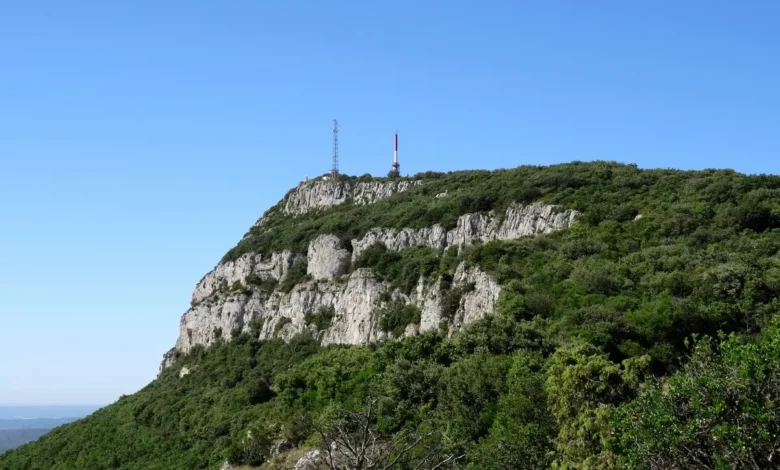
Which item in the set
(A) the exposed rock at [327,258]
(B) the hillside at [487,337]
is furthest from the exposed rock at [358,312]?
(A) the exposed rock at [327,258]

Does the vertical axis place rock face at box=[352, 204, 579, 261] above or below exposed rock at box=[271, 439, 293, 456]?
above

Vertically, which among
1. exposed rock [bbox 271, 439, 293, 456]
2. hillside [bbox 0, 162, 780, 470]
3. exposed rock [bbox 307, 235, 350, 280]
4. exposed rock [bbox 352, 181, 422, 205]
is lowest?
exposed rock [bbox 271, 439, 293, 456]

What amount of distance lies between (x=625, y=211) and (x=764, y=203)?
8971mm

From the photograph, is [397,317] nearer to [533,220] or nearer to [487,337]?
[533,220]

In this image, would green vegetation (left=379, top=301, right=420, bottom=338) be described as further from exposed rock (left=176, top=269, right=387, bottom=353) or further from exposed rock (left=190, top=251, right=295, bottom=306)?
exposed rock (left=190, top=251, right=295, bottom=306)

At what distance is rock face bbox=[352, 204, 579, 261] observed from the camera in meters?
55.5

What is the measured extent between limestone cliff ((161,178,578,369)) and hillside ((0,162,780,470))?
0.19 metres

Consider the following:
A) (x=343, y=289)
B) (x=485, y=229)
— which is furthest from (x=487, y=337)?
(x=343, y=289)

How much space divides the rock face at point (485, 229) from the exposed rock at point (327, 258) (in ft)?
4.53

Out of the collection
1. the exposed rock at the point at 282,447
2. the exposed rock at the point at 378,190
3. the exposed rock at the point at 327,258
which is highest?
the exposed rock at the point at 378,190

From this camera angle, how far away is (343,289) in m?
64.2

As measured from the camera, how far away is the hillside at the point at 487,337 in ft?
77.0

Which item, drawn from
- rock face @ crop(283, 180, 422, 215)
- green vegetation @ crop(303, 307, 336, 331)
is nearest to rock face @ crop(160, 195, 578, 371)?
rock face @ crop(283, 180, 422, 215)

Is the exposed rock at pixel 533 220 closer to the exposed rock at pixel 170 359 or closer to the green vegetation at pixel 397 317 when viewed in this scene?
the green vegetation at pixel 397 317
